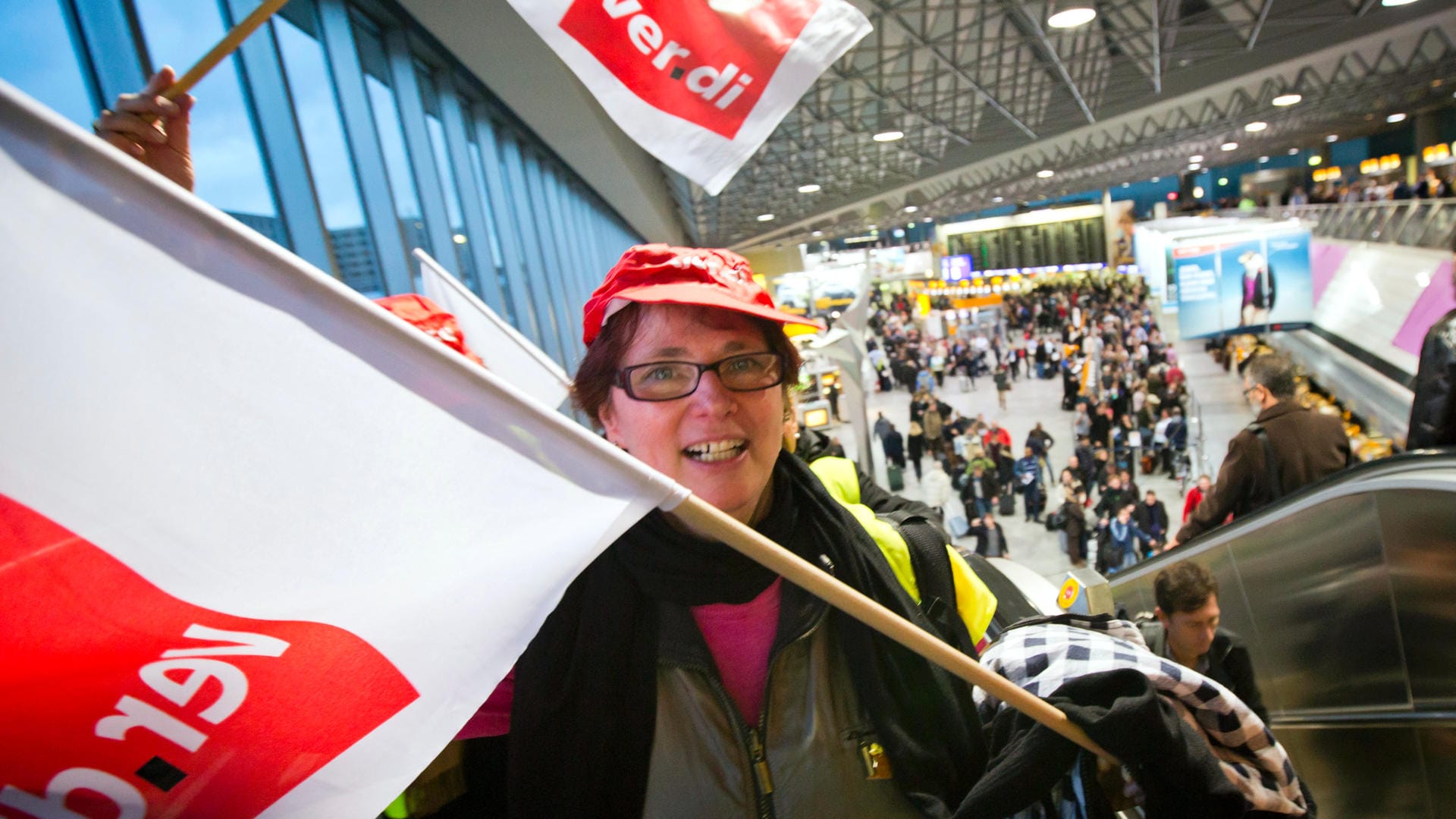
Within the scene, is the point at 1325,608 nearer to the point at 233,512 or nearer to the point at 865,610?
the point at 865,610

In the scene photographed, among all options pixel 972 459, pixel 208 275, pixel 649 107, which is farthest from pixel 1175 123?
pixel 208 275

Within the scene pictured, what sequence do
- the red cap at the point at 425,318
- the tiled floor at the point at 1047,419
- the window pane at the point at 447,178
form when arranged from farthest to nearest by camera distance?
the tiled floor at the point at 1047,419
the window pane at the point at 447,178
the red cap at the point at 425,318

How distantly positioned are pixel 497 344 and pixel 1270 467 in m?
4.38

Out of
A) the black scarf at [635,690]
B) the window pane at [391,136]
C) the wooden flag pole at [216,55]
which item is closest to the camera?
the wooden flag pole at [216,55]

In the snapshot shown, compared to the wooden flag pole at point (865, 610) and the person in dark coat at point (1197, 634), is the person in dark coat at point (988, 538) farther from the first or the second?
the wooden flag pole at point (865, 610)

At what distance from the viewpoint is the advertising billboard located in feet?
41.7

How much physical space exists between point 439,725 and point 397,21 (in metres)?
8.07

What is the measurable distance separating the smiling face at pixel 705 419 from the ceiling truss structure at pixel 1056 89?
12106mm

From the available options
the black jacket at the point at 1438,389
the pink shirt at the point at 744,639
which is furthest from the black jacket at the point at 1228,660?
the pink shirt at the point at 744,639

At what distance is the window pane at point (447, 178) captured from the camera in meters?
9.05

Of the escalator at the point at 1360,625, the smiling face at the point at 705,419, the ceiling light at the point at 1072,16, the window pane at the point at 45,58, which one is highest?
the ceiling light at the point at 1072,16

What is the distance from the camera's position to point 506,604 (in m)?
1.22

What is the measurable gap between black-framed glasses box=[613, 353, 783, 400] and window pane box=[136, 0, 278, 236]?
12.0ft

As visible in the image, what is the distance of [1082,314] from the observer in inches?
1497
